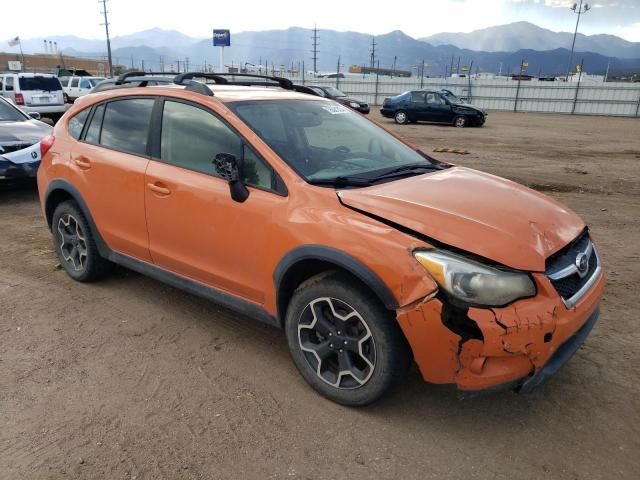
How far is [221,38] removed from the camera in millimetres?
30469

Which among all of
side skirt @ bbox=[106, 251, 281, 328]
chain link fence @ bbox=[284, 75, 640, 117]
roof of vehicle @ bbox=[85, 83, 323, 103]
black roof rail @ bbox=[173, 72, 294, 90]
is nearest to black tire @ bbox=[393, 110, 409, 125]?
chain link fence @ bbox=[284, 75, 640, 117]

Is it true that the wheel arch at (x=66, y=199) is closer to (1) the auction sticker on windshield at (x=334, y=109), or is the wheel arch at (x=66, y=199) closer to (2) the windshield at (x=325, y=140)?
(2) the windshield at (x=325, y=140)

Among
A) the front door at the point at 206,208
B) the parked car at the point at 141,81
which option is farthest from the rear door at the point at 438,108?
the front door at the point at 206,208

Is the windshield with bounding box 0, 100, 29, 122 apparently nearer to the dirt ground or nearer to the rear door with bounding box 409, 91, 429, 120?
the dirt ground

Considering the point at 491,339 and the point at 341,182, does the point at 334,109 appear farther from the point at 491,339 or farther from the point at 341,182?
the point at 491,339

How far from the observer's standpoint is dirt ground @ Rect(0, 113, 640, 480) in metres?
2.49

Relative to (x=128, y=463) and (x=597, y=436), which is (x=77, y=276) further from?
(x=597, y=436)

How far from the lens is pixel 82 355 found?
344cm

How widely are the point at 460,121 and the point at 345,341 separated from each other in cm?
2115

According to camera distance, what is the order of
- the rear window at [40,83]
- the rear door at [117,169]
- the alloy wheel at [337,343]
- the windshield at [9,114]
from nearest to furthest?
the alloy wheel at [337,343] < the rear door at [117,169] < the windshield at [9,114] < the rear window at [40,83]

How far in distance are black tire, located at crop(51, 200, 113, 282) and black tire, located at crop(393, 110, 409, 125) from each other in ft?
66.5

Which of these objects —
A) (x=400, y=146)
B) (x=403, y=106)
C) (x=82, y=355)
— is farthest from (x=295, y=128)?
(x=403, y=106)

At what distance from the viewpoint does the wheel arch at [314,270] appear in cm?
255

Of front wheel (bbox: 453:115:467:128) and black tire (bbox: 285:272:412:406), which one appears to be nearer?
black tire (bbox: 285:272:412:406)
